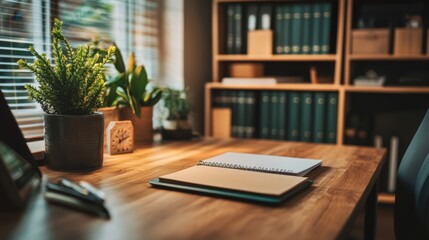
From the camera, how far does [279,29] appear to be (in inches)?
105

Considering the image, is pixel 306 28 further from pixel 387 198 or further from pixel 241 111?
pixel 387 198

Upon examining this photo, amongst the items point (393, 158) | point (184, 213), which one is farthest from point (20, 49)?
point (393, 158)

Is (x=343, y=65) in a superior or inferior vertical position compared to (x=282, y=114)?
superior

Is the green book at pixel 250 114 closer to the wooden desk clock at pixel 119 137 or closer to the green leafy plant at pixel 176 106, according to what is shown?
the green leafy plant at pixel 176 106

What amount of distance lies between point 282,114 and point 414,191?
60.4 inches

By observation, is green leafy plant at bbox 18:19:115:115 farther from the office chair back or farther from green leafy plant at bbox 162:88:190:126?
the office chair back

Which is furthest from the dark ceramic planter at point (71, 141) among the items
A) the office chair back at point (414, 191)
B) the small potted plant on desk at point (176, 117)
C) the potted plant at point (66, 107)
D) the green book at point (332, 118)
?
the green book at point (332, 118)

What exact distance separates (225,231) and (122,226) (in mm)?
173

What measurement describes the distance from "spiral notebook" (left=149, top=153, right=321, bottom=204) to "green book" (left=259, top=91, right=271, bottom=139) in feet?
4.85

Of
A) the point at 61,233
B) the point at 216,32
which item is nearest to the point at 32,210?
the point at 61,233

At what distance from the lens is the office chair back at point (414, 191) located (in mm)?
1076

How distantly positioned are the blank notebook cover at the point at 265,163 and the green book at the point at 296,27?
1474mm

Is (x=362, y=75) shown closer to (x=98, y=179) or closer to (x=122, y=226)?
(x=98, y=179)

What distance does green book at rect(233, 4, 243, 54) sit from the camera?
2732mm
